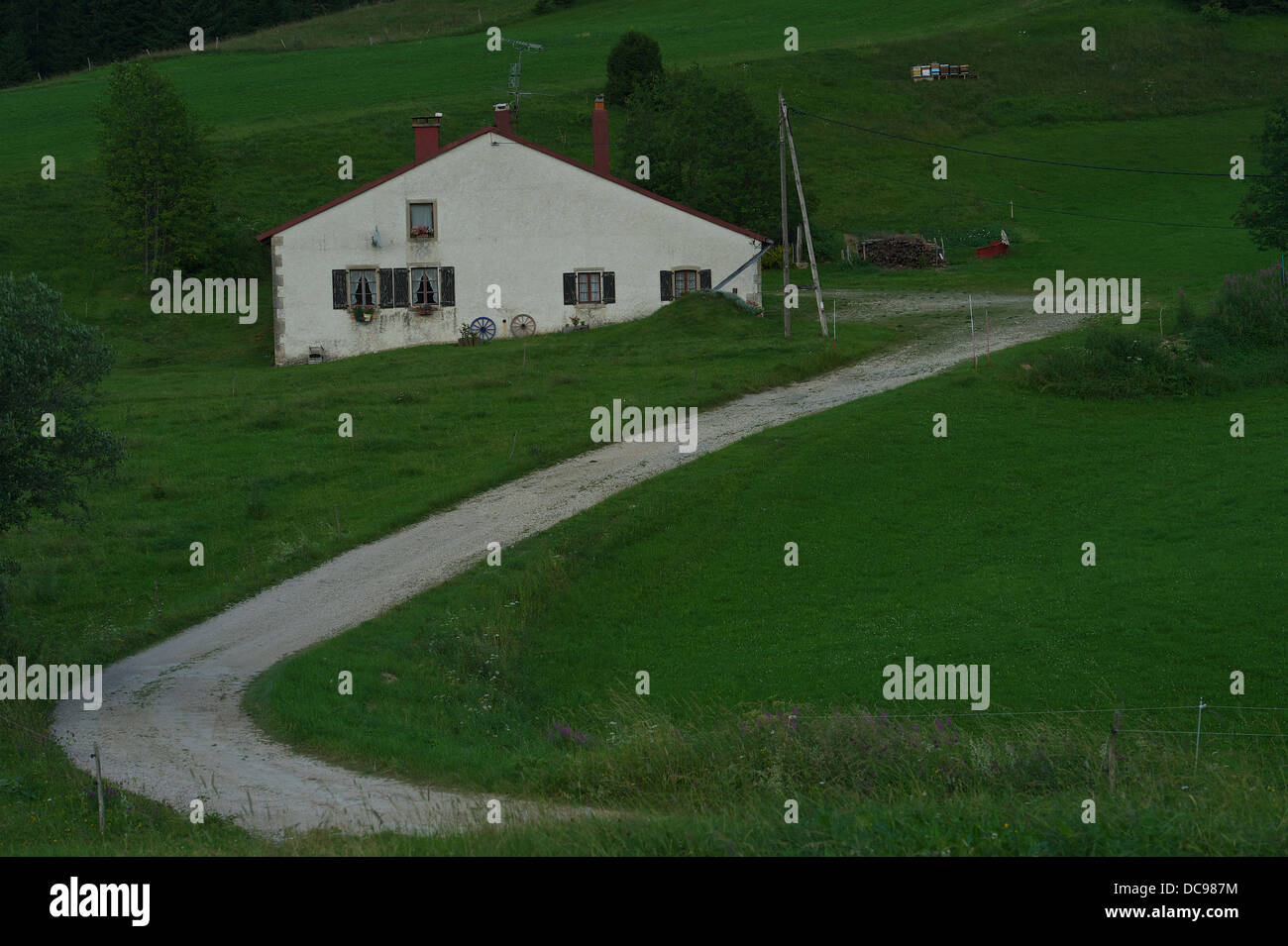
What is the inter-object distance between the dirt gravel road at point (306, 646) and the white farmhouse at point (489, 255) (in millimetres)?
14923

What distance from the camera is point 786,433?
32938 millimetres

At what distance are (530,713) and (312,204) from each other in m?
55.0

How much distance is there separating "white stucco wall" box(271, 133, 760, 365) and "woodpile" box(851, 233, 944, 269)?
13.0 meters

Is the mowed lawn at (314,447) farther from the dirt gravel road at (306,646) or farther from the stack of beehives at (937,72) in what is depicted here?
the stack of beehives at (937,72)

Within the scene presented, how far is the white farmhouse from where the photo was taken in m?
51.2

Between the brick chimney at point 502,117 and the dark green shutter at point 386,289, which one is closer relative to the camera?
the dark green shutter at point 386,289

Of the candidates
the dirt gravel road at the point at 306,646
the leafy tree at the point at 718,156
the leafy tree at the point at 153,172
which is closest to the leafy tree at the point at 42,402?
the dirt gravel road at the point at 306,646

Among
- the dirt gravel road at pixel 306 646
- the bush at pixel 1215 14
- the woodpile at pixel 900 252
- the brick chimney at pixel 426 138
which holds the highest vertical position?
the bush at pixel 1215 14

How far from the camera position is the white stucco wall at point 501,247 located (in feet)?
168

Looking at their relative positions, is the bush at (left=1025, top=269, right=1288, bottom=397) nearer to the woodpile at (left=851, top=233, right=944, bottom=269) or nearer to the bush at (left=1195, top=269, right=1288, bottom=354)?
the bush at (left=1195, top=269, right=1288, bottom=354)

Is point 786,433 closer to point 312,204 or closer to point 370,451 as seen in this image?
point 370,451

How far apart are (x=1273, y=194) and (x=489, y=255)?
100ft

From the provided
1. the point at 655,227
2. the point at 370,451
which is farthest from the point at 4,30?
the point at 370,451

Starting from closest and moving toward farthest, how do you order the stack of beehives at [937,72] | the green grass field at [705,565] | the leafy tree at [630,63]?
the green grass field at [705,565]
the leafy tree at [630,63]
the stack of beehives at [937,72]
